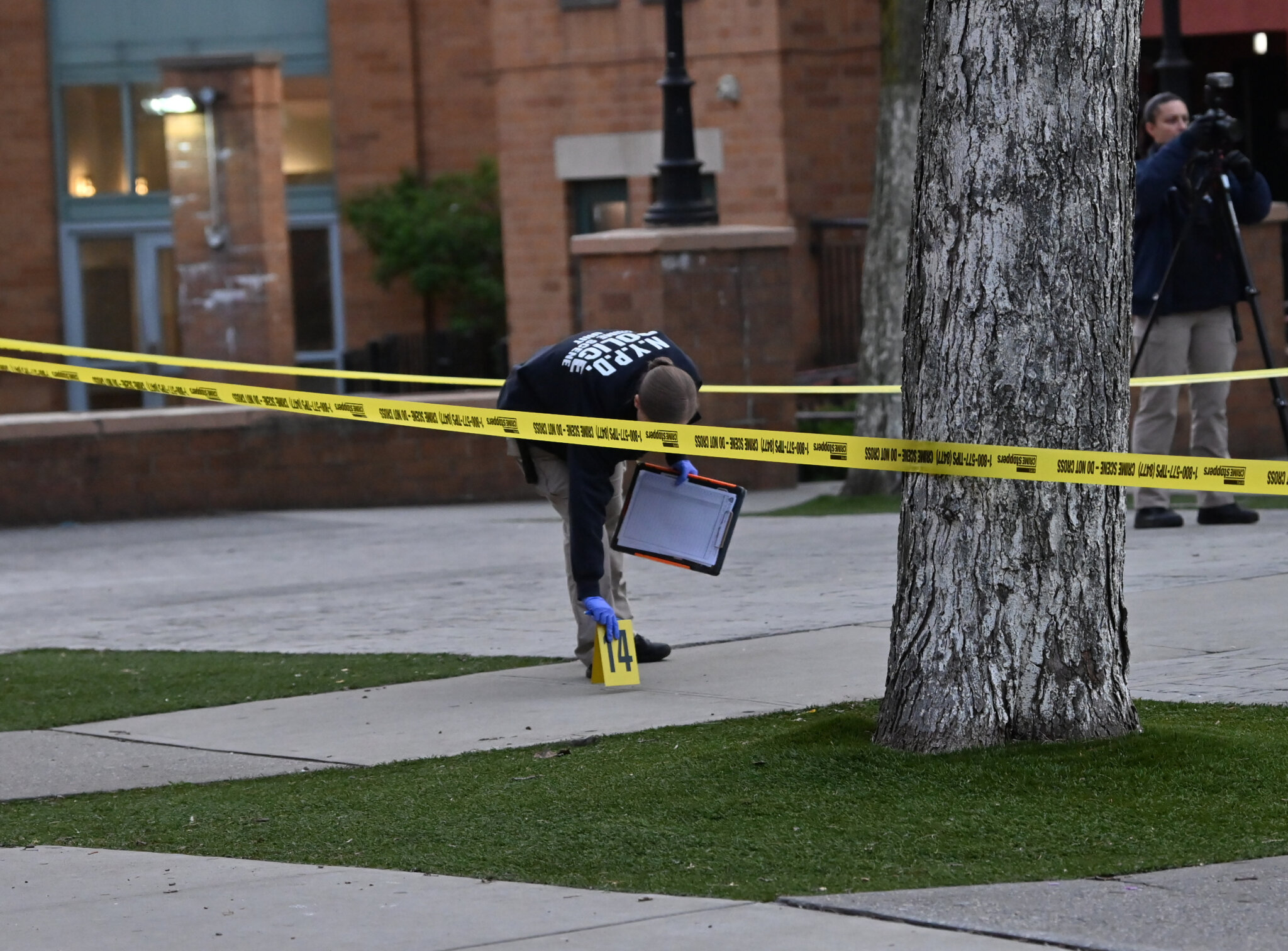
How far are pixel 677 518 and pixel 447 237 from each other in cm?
2177

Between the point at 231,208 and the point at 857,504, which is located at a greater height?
the point at 231,208

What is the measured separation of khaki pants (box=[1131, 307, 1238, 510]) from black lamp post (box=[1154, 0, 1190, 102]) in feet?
12.0

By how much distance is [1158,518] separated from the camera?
1138 centimetres

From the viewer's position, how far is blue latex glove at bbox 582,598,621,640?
7.39 m

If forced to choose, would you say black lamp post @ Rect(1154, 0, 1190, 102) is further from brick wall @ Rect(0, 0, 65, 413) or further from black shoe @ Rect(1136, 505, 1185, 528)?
brick wall @ Rect(0, 0, 65, 413)

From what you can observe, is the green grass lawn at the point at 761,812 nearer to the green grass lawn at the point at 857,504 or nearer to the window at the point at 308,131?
the green grass lawn at the point at 857,504

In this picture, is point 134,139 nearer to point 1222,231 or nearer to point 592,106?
point 592,106

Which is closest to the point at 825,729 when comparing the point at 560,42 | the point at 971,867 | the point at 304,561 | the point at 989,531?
the point at 989,531

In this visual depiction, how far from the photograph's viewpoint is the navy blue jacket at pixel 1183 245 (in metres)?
10.8

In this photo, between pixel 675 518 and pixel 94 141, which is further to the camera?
pixel 94 141

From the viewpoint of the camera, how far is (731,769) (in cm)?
577

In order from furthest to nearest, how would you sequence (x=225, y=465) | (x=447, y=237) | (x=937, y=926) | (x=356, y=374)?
1. (x=447, y=237)
2. (x=225, y=465)
3. (x=356, y=374)
4. (x=937, y=926)

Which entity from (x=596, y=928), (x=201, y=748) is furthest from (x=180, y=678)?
(x=596, y=928)

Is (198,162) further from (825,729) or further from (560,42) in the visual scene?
(825,729)
